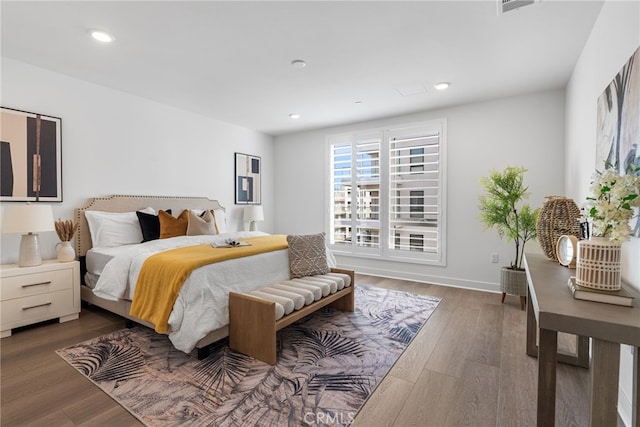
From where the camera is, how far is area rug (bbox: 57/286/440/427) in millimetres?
1631

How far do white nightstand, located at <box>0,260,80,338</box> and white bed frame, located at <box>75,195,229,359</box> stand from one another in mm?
227

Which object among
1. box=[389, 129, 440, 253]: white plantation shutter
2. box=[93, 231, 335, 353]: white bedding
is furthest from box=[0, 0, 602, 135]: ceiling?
box=[93, 231, 335, 353]: white bedding

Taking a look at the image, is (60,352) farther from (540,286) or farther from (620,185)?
(620,185)

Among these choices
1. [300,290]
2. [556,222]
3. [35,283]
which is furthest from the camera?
[35,283]

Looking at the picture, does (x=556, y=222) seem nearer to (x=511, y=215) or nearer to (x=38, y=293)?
(x=511, y=215)

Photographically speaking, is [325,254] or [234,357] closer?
[234,357]

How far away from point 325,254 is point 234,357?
4.27 ft

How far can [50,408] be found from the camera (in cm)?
165

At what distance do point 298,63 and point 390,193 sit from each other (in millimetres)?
2443

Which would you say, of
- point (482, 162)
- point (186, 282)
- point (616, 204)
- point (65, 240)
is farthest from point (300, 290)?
point (482, 162)

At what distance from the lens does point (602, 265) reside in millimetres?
1267

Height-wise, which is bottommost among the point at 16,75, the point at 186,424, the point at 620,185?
the point at 186,424

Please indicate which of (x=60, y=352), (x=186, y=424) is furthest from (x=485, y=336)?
(x=60, y=352)

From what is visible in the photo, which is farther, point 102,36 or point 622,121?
point 102,36
